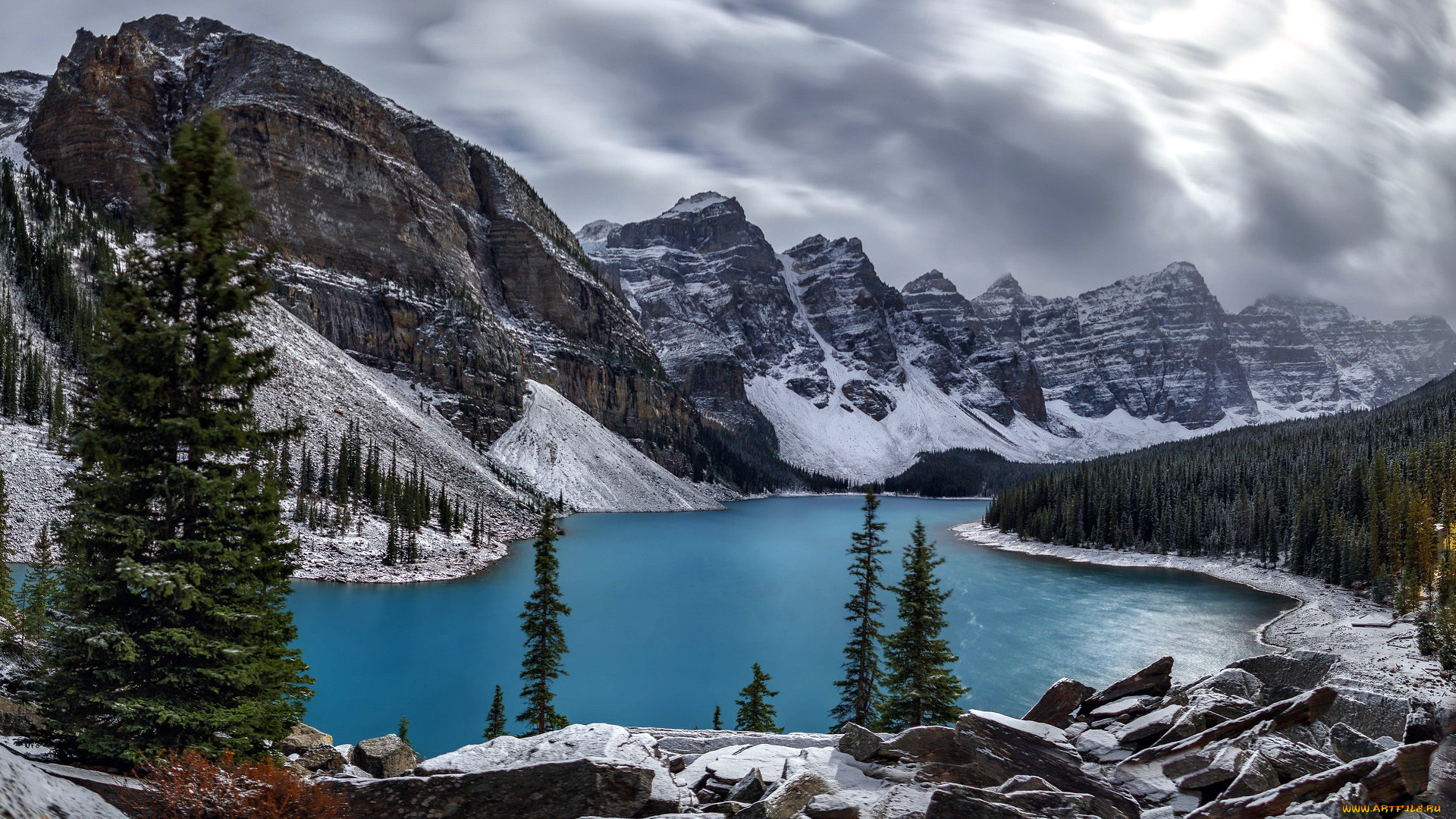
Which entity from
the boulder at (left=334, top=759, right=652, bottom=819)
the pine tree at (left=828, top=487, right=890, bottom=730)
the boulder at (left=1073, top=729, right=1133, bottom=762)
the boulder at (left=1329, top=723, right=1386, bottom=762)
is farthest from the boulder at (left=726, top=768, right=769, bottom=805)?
the pine tree at (left=828, top=487, right=890, bottom=730)

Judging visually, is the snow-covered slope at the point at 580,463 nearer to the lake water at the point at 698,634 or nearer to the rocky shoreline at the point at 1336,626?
the lake water at the point at 698,634

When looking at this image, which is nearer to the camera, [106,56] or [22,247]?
[22,247]

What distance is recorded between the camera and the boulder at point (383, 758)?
425 inches

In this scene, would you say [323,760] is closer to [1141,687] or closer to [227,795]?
[227,795]

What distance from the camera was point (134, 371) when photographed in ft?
30.1

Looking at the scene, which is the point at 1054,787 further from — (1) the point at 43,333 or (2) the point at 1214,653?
(1) the point at 43,333

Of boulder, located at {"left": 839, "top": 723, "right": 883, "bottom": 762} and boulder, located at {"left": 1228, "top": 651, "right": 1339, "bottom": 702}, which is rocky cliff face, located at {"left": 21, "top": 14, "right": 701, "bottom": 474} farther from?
boulder, located at {"left": 1228, "top": 651, "right": 1339, "bottom": 702}

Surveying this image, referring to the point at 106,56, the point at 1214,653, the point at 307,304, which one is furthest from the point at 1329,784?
the point at 106,56

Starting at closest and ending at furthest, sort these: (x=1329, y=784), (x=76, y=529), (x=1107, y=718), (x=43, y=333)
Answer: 1. (x=1329, y=784)
2. (x=76, y=529)
3. (x=1107, y=718)
4. (x=43, y=333)

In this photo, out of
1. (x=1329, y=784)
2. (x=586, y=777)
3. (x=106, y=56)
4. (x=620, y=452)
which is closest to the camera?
(x=1329, y=784)

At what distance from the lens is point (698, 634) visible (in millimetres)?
43500

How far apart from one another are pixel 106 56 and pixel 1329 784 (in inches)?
6782

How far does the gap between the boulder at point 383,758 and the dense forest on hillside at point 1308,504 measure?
35777 millimetres

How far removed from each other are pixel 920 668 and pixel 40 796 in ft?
68.3
